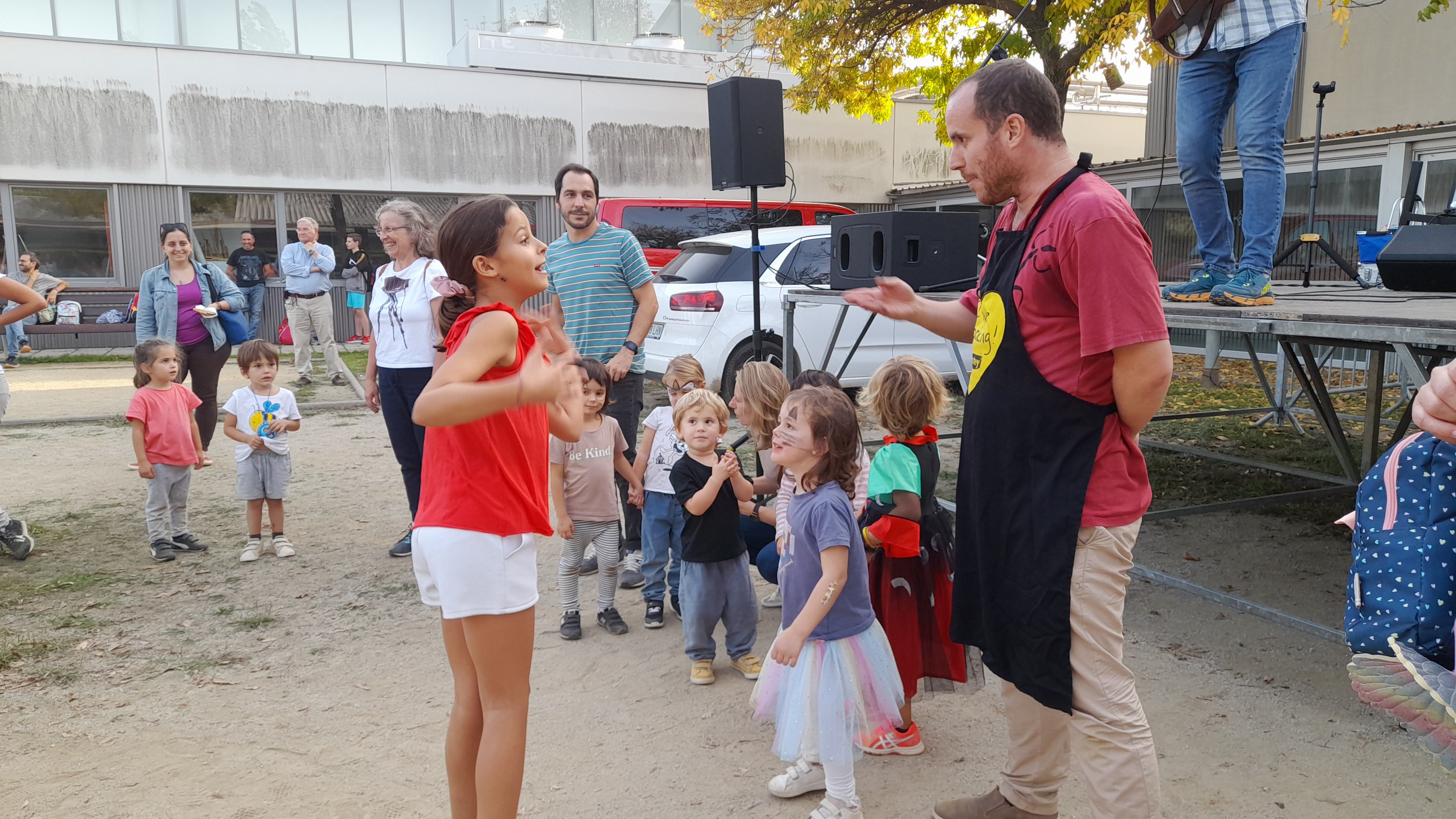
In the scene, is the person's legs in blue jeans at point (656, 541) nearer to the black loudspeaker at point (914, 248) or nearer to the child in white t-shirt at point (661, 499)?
the child in white t-shirt at point (661, 499)

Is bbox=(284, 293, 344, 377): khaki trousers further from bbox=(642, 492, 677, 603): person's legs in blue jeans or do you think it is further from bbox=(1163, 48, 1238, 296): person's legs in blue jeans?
bbox=(1163, 48, 1238, 296): person's legs in blue jeans

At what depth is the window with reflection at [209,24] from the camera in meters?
16.2

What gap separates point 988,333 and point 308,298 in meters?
10.7

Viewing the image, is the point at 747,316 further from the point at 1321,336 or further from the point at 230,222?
the point at 230,222

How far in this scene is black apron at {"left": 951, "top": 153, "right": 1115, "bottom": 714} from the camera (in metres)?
1.93

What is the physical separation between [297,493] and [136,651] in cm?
272

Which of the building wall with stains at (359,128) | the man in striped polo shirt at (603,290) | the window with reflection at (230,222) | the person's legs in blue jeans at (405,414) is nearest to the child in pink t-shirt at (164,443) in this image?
the person's legs in blue jeans at (405,414)

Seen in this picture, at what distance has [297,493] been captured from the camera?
21.3ft

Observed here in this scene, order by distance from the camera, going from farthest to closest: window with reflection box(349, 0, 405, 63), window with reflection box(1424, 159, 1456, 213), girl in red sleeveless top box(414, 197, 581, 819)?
window with reflection box(349, 0, 405, 63) → window with reflection box(1424, 159, 1456, 213) → girl in red sleeveless top box(414, 197, 581, 819)

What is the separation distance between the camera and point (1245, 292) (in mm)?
3686

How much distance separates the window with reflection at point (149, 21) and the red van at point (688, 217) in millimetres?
8623

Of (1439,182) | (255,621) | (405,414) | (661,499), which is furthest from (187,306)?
(1439,182)

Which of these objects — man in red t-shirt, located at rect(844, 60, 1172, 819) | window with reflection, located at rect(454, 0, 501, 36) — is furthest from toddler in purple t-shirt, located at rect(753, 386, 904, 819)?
window with reflection, located at rect(454, 0, 501, 36)

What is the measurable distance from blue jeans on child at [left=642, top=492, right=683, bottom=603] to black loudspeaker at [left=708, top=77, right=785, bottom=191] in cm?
311
